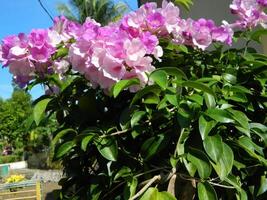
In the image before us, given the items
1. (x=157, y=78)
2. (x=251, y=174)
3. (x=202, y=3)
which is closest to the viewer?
(x=157, y=78)

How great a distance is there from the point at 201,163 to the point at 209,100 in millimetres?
186

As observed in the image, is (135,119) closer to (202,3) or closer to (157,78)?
(157,78)

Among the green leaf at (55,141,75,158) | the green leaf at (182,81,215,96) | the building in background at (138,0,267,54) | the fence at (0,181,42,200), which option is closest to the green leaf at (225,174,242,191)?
the green leaf at (182,81,215,96)

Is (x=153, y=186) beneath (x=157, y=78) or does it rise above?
beneath

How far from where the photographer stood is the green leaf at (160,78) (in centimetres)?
140

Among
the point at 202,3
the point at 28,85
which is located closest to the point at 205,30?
the point at 28,85

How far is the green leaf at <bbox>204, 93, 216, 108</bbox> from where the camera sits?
4.62 feet

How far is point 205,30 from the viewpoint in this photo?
1.62 m

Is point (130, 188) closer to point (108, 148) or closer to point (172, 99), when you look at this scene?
point (108, 148)

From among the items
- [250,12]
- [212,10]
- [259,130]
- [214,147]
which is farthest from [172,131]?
[212,10]

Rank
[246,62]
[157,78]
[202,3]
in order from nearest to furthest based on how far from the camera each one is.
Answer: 1. [157,78]
2. [246,62]
3. [202,3]

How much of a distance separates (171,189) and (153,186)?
0.06 m

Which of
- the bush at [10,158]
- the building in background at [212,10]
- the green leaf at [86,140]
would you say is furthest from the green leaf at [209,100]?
the bush at [10,158]

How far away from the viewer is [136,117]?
146 centimetres
